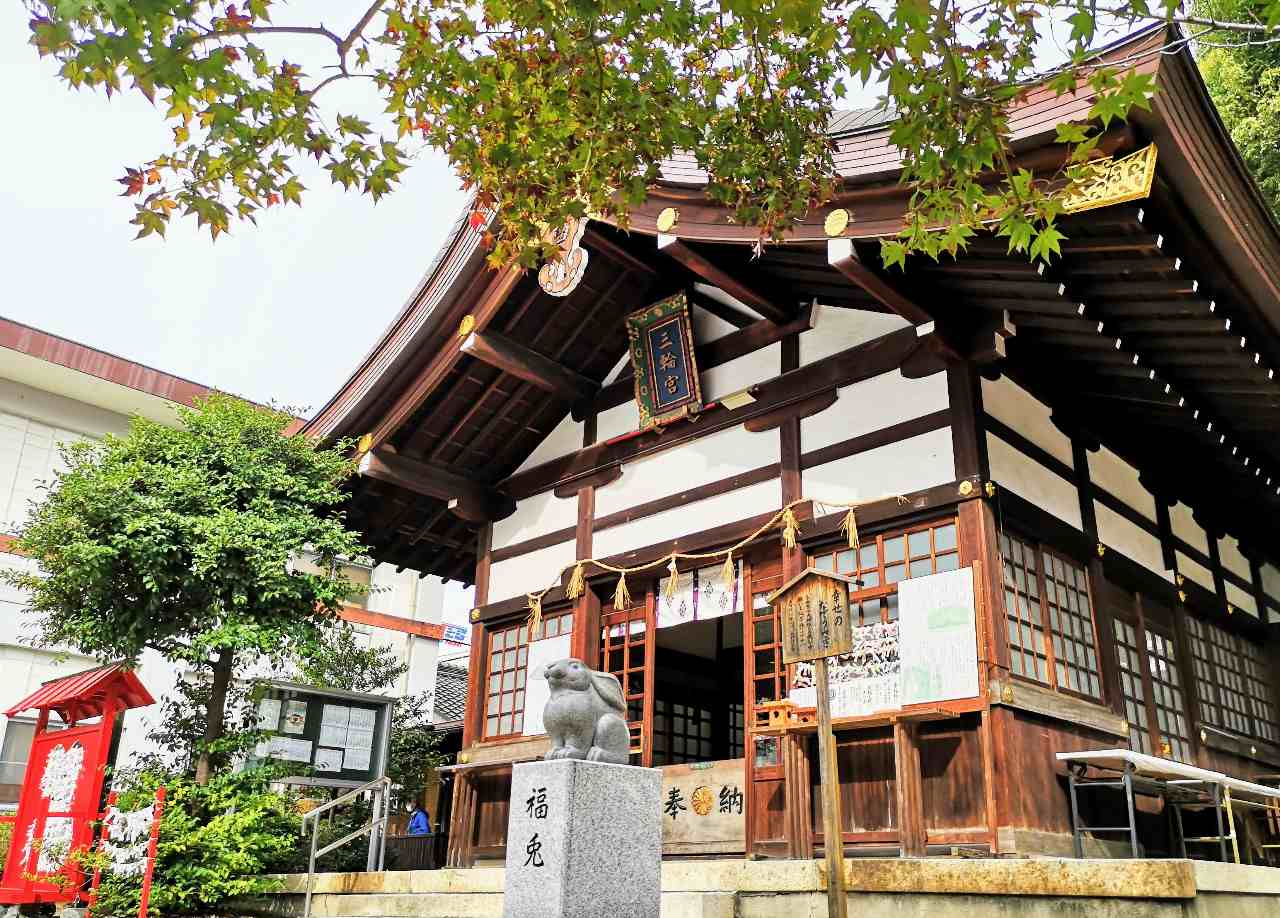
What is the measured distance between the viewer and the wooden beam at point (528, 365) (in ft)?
34.1

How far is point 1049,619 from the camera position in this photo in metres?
8.23

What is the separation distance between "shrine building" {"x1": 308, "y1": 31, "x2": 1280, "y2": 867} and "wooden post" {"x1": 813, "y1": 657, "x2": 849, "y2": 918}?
1529mm

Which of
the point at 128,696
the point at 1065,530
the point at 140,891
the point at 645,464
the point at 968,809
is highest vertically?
the point at 645,464

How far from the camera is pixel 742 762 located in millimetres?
8625

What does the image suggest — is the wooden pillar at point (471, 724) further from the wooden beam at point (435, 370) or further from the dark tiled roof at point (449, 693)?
the dark tiled roof at point (449, 693)

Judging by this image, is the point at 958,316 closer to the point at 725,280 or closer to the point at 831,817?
the point at 725,280

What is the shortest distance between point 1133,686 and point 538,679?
5.48 meters

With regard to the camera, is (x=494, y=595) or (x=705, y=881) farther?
(x=494, y=595)

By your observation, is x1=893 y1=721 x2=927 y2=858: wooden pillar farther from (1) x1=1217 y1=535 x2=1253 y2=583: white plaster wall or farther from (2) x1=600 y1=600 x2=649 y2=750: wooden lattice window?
(1) x1=1217 y1=535 x2=1253 y2=583: white plaster wall

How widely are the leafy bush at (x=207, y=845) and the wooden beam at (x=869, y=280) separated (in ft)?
22.0

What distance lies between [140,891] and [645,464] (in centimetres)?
575

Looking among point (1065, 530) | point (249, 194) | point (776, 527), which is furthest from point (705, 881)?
point (249, 194)

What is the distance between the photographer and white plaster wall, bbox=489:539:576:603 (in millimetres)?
11008

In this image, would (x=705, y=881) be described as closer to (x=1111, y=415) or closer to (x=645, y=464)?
(x=645, y=464)
